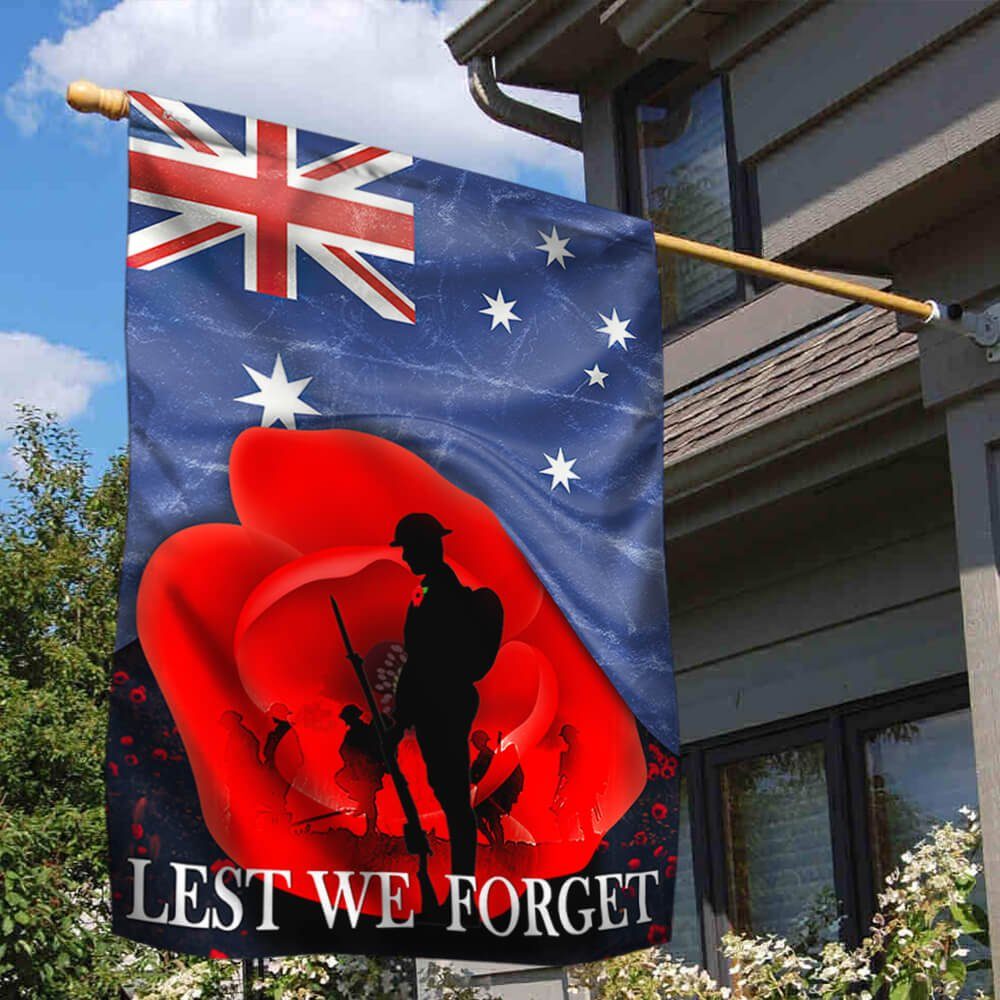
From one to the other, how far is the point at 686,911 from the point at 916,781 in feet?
5.75

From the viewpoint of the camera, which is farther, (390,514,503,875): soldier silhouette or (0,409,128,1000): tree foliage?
(0,409,128,1000): tree foliage

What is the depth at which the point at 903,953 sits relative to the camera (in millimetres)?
6824

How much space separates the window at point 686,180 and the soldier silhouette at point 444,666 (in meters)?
4.50

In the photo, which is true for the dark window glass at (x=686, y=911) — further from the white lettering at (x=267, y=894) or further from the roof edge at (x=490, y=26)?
the white lettering at (x=267, y=894)

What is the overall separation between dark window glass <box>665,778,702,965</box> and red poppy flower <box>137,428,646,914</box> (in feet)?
13.5

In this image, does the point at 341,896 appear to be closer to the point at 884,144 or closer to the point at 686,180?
the point at 884,144

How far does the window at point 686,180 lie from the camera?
31.1 feet

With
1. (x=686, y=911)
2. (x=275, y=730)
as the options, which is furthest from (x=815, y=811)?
(x=275, y=730)

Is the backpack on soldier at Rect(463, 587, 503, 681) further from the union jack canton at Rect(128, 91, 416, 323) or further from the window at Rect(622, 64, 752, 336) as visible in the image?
the window at Rect(622, 64, 752, 336)

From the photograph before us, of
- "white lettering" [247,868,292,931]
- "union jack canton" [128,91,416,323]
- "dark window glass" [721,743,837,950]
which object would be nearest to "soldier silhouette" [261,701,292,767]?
"white lettering" [247,868,292,931]

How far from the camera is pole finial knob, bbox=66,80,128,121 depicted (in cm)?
473

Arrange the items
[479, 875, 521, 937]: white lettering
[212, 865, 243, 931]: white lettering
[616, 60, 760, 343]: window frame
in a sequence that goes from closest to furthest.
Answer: [212, 865, 243, 931]: white lettering
[479, 875, 521, 937]: white lettering
[616, 60, 760, 343]: window frame

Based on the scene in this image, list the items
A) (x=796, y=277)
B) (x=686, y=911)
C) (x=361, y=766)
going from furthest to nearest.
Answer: (x=686, y=911) < (x=796, y=277) < (x=361, y=766)

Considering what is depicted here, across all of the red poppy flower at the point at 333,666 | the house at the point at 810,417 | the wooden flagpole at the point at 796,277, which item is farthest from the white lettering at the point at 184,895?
the house at the point at 810,417
